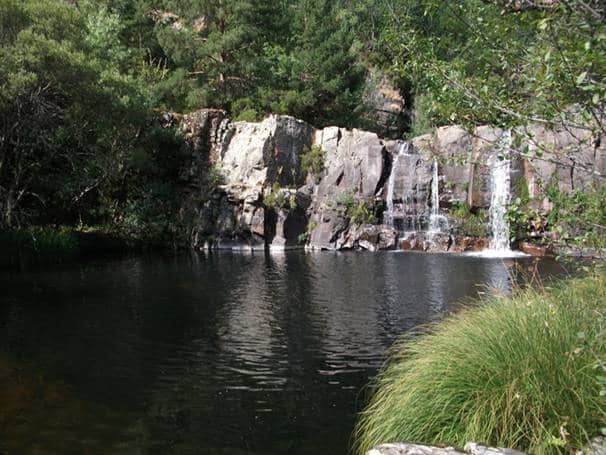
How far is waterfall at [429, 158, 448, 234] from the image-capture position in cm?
2881

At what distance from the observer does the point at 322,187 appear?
31.1 metres

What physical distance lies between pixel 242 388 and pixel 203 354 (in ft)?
6.63

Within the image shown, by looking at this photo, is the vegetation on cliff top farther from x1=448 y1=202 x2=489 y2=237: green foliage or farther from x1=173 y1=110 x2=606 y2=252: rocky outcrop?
x1=448 y1=202 x2=489 y2=237: green foliage

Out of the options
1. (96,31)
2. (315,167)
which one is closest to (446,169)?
(315,167)

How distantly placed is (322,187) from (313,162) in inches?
64.2

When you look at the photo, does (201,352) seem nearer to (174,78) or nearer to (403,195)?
(403,195)

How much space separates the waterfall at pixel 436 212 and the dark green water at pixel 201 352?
814 centimetres

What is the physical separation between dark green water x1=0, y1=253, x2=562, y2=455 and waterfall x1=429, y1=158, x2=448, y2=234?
814 cm

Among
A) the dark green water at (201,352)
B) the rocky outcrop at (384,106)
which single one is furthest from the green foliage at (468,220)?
the rocky outcrop at (384,106)

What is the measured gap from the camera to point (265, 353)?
1068 centimetres

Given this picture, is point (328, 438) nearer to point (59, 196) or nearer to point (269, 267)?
point (269, 267)

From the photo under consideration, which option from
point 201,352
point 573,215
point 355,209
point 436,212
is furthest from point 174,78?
point 573,215

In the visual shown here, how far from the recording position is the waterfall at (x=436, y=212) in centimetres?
2881

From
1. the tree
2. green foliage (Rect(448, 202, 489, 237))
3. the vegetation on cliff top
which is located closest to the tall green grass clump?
the vegetation on cliff top
